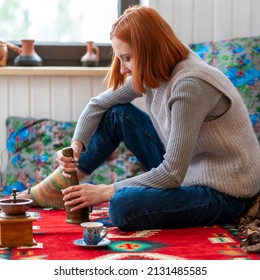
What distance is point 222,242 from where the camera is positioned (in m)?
2.18

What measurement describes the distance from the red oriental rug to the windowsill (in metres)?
1.09

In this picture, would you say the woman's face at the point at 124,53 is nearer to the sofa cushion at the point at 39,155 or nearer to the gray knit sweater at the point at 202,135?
the gray knit sweater at the point at 202,135

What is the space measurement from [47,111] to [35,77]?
0.57ft

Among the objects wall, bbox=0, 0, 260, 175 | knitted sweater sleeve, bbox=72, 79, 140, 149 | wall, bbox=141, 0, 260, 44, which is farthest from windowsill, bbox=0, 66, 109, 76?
knitted sweater sleeve, bbox=72, 79, 140, 149

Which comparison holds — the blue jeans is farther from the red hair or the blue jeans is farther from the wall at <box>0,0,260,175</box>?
the wall at <box>0,0,260,175</box>

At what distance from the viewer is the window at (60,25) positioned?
3.59 meters

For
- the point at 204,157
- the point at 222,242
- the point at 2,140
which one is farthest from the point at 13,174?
the point at 222,242

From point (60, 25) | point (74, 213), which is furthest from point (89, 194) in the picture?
point (60, 25)

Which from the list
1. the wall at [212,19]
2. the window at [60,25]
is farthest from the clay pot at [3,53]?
the wall at [212,19]

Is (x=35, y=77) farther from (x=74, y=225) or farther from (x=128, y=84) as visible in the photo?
(x=74, y=225)

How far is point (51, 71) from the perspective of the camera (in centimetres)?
344

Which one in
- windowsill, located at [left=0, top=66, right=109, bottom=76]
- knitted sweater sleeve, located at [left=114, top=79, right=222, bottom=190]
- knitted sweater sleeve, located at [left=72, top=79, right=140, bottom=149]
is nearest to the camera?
knitted sweater sleeve, located at [left=114, top=79, right=222, bottom=190]

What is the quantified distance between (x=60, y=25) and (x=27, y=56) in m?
0.25

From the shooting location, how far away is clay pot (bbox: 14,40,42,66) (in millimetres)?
3486
